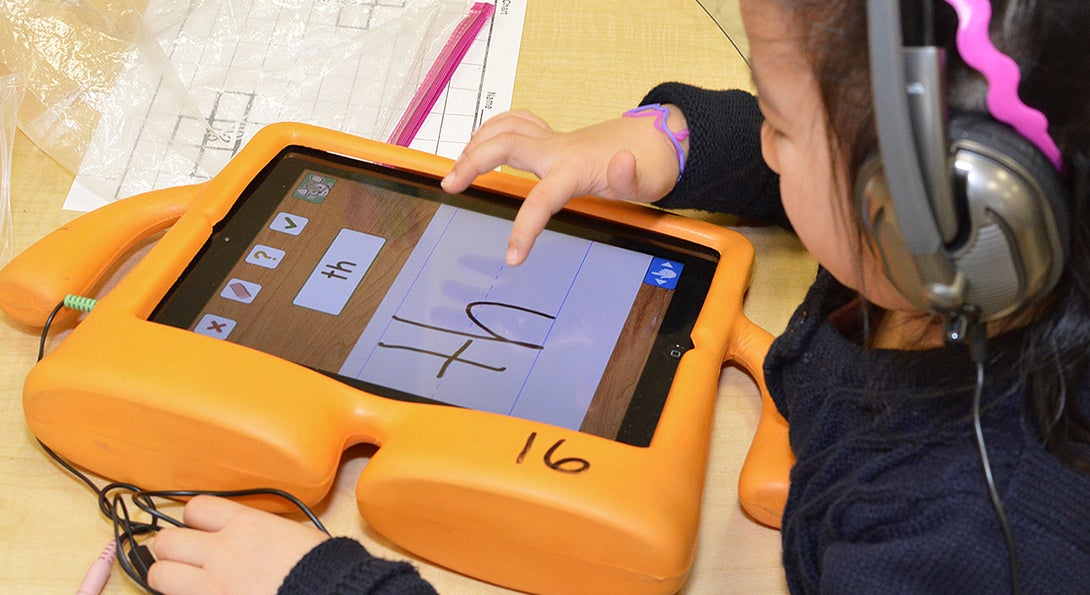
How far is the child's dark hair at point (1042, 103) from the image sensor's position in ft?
1.18

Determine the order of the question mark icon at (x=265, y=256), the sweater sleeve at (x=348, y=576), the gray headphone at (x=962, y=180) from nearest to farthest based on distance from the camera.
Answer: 1. the gray headphone at (x=962, y=180)
2. the sweater sleeve at (x=348, y=576)
3. the question mark icon at (x=265, y=256)

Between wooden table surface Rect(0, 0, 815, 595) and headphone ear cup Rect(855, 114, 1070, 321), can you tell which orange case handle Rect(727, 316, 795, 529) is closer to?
wooden table surface Rect(0, 0, 815, 595)

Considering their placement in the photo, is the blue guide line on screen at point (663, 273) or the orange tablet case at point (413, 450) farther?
the blue guide line on screen at point (663, 273)

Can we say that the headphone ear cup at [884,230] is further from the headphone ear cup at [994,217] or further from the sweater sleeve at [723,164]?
the sweater sleeve at [723,164]

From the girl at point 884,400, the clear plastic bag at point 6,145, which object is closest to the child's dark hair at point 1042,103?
the girl at point 884,400

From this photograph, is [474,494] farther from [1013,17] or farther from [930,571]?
[1013,17]

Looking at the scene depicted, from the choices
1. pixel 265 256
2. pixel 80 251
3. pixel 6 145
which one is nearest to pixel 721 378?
pixel 265 256

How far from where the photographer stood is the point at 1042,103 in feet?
1.21

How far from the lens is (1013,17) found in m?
0.36

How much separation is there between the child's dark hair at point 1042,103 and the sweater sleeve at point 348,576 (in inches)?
11.2

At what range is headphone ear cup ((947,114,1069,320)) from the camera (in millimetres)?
366

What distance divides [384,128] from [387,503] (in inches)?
13.6

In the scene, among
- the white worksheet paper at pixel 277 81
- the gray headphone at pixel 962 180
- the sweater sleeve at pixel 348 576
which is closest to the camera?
the gray headphone at pixel 962 180

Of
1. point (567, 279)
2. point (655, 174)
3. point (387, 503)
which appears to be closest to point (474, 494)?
point (387, 503)
